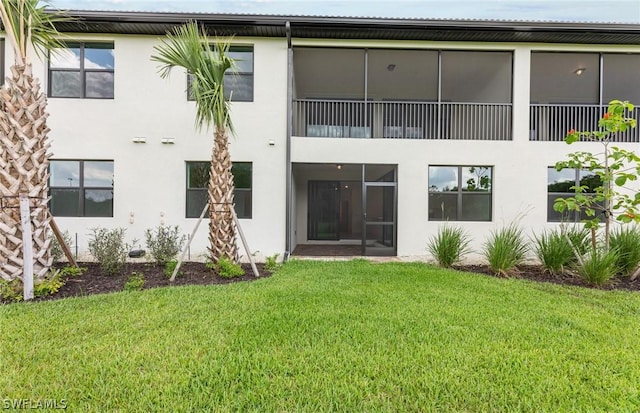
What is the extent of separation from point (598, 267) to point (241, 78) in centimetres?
934

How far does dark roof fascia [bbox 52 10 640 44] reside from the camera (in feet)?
25.1

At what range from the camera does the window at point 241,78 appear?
8.56 metres

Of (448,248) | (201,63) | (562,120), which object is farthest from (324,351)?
(562,120)

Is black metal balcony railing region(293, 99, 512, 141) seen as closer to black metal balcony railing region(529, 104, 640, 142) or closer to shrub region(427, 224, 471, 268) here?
black metal balcony railing region(529, 104, 640, 142)

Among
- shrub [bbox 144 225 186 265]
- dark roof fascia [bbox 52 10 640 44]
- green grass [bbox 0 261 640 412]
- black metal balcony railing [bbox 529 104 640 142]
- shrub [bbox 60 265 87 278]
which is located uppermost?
dark roof fascia [bbox 52 10 640 44]

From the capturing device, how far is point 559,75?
32.9 ft

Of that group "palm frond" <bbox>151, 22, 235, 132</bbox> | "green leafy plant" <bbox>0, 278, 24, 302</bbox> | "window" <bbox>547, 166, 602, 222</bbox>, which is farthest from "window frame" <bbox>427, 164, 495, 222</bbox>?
"green leafy plant" <bbox>0, 278, 24, 302</bbox>

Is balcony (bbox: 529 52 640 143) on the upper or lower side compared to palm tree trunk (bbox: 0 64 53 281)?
upper

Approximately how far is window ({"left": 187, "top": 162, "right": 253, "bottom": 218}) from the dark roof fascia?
11.9ft

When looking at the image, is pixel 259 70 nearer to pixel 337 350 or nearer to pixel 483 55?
pixel 483 55

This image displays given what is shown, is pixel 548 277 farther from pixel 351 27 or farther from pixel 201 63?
pixel 201 63

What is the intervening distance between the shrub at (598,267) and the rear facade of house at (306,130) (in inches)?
117

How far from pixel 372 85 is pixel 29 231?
10222mm

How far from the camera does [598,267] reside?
5.64 m
